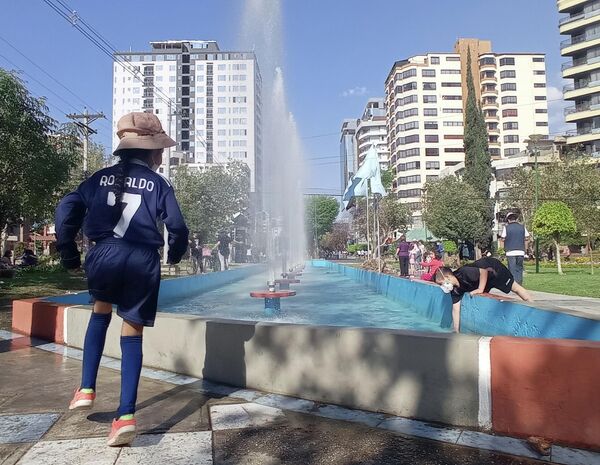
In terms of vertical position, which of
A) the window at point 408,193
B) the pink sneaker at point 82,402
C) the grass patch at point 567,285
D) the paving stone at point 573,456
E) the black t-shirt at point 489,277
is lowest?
the grass patch at point 567,285

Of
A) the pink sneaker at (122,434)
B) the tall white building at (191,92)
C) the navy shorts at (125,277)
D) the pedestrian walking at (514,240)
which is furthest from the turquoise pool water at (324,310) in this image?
the tall white building at (191,92)

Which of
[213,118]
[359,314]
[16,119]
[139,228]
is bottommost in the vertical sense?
[359,314]

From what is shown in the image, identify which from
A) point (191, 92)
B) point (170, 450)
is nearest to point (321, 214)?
point (191, 92)

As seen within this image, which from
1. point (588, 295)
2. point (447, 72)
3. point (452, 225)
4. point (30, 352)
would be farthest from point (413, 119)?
point (30, 352)

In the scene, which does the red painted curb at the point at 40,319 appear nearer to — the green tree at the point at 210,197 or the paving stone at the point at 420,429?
the paving stone at the point at 420,429

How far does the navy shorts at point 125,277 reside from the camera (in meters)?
2.69

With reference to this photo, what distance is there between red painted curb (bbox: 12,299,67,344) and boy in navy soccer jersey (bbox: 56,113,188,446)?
10.4 ft

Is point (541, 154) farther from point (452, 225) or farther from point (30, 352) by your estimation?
point (30, 352)

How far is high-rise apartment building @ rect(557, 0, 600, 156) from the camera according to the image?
5453cm

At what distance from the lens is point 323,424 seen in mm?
2938

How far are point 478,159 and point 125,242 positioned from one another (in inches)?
1924

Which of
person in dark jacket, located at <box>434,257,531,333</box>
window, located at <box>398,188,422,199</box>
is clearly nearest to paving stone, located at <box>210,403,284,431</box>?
person in dark jacket, located at <box>434,257,531,333</box>

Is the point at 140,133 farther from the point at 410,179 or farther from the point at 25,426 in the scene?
the point at 410,179

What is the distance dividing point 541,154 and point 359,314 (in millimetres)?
54009
